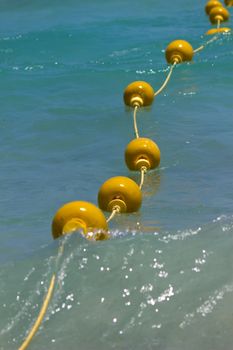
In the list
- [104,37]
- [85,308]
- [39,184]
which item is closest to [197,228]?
[85,308]

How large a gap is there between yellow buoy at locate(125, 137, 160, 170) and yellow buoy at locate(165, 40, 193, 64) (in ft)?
14.1

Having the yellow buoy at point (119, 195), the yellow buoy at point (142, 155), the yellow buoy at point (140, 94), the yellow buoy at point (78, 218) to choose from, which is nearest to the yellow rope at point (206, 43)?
the yellow buoy at point (140, 94)

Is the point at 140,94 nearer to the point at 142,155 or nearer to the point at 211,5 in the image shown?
the point at 142,155

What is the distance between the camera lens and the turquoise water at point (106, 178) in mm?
4449

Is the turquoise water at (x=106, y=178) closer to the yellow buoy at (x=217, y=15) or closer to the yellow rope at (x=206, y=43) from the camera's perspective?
the yellow rope at (x=206, y=43)

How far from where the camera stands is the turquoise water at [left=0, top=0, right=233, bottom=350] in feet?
14.6

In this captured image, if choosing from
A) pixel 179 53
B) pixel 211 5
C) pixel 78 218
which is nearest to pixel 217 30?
pixel 211 5

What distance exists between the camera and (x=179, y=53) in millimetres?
11055

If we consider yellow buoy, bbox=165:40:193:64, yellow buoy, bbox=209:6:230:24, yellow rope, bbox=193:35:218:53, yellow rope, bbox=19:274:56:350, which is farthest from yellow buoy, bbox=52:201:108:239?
yellow buoy, bbox=209:6:230:24

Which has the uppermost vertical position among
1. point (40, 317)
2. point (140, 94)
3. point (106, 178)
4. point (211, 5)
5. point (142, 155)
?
point (40, 317)

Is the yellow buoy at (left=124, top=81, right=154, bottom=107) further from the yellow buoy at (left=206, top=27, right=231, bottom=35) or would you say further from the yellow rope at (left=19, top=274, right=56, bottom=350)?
the yellow rope at (left=19, top=274, right=56, bottom=350)

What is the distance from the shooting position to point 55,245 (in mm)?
5242

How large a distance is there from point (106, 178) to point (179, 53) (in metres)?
4.47

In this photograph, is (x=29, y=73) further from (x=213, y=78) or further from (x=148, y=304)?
(x=148, y=304)
